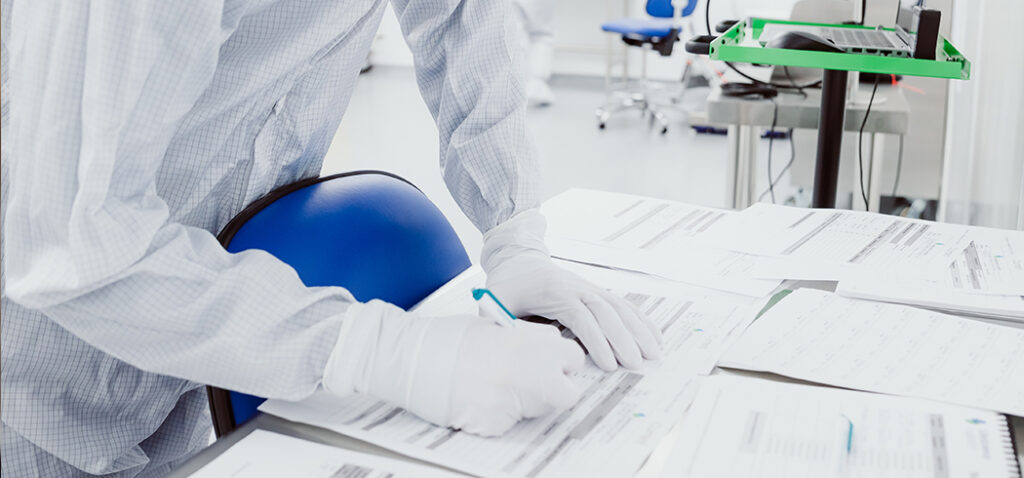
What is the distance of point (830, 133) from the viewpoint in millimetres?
1551

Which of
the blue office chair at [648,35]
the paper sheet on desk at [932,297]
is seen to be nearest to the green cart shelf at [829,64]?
the paper sheet on desk at [932,297]

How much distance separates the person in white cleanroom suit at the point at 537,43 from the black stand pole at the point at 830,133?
159 inches

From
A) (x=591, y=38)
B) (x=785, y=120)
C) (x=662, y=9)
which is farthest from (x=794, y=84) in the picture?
(x=591, y=38)

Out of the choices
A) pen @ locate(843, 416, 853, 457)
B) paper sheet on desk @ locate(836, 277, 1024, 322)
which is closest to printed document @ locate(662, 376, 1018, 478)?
pen @ locate(843, 416, 853, 457)

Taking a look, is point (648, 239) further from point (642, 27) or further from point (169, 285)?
point (642, 27)

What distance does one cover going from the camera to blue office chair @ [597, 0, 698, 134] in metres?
5.03

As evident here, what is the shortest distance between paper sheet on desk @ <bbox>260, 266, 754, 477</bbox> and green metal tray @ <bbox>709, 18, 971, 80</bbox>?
23.5 inches

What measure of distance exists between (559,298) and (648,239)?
308mm

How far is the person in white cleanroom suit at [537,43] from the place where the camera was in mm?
5535

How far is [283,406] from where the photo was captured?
0.76 m

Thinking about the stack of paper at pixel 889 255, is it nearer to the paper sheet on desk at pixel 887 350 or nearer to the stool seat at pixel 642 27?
the paper sheet on desk at pixel 887 350

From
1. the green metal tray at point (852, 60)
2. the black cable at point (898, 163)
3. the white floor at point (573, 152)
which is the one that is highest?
the green metal tray at point (852, 60)

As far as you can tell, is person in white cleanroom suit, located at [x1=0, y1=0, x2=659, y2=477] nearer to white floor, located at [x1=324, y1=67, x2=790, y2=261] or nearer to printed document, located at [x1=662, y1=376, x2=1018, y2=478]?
printed document, located at [x1=662, y1=376, x2=1018, y2=478]

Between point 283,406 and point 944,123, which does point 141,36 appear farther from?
point 944,123
